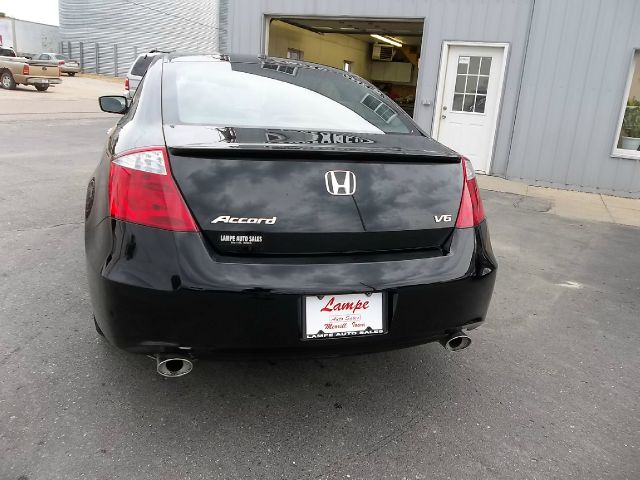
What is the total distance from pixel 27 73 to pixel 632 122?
21.7m

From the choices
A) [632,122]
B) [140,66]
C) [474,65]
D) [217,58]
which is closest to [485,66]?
[474,65]

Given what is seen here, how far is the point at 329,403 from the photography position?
2537mm

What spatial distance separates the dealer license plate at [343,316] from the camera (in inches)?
80.4

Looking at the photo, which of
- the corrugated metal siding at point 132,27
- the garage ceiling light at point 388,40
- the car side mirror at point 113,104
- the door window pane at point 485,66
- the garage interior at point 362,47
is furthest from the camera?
the corrugated metal siding at point 132,27

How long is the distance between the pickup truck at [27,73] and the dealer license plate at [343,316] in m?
23.7

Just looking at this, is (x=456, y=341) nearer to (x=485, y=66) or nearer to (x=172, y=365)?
(x=172, y=365)

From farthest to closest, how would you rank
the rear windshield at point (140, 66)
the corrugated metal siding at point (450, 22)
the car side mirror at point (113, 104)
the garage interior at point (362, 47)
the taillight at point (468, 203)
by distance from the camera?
1. the garage interior at point (362, 47)
2. the rear windshield at point (140, 66)
3. the corrugated metal siding at point (450, 22)
4. the car side mirror at point (113, 104)
5. the taillight at point (468, 203)

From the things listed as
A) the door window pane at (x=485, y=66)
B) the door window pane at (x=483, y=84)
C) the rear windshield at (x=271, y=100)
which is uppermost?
the door window pane at (x=485, y=66)

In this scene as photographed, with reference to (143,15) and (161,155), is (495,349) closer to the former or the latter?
(161,155)

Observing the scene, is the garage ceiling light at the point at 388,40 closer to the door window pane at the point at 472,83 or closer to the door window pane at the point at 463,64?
the door window pane at the point at 463,64

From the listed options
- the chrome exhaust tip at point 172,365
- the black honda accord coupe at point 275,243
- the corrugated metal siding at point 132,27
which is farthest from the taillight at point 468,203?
the corrugated metal siding at point 132,27

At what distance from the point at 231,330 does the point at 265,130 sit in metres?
0.90

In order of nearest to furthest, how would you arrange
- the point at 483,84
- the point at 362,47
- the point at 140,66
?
1. the point at 483,84
2. the point at 140,66
3. the point at 362,47

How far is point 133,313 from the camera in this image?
2004 millimetres
